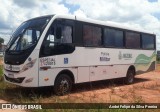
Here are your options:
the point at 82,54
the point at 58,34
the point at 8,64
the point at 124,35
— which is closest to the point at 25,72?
the point at 8,64

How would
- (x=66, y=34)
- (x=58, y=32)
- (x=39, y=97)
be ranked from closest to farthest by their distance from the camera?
(x=39, y=97)
(x=58, y=32)
(x=66, y=34)

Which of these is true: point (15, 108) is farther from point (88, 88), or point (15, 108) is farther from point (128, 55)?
point (128, 55)

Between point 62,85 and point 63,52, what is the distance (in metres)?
1.31

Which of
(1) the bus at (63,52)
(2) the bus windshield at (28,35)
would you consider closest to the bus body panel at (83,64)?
(1) the bus at (63,52)

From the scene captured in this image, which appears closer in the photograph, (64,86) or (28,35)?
(28,35)

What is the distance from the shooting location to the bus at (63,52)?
10805mm

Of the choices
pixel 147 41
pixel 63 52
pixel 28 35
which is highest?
pixel 147 41

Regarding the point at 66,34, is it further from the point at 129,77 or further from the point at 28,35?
the point at 129,77

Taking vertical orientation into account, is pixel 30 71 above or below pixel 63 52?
below

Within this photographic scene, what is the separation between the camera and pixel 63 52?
1186cm

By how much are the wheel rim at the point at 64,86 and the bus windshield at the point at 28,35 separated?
2056 millimetres

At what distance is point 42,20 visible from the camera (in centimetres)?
1168

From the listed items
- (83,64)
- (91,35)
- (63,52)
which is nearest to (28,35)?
(63,52)

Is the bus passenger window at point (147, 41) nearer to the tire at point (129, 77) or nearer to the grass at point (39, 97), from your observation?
the tire at point (129, 77)
